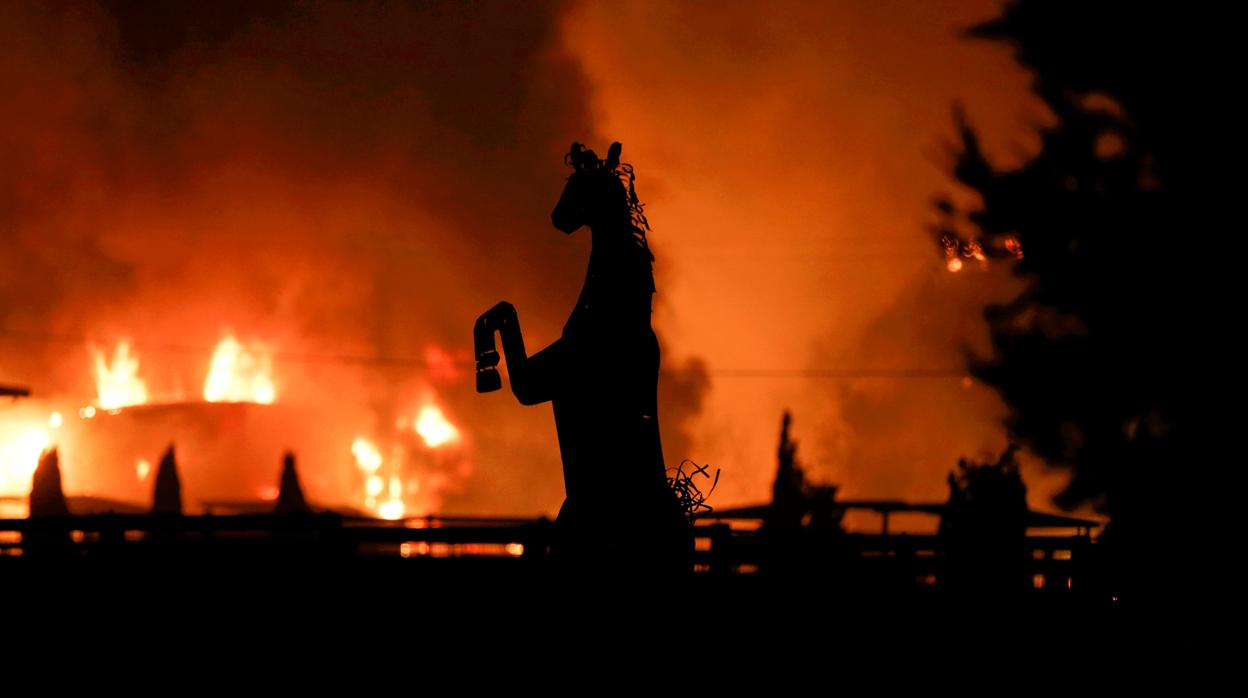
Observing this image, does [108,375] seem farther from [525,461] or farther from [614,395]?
[614,395]

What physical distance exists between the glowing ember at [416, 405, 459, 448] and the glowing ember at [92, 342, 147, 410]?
18.6m

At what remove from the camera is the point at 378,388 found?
67875mm

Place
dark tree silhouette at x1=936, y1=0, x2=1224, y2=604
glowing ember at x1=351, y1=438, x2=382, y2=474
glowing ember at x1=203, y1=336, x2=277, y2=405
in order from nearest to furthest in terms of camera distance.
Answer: dark tree silhouette at x1=936, y1=0, x2=1224, y2=604 < glowing ember at x1=351, y1=438, x2=382, y2=474 < glowing ember at x1=203, y1=336, x2=277, y2=405

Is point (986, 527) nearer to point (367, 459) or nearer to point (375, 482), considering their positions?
point (375, 482)

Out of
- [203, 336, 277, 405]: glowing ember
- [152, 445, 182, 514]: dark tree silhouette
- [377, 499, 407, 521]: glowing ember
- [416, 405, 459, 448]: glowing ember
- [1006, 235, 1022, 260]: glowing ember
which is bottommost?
[152, 445, 182, 514]: dark tree silhouette

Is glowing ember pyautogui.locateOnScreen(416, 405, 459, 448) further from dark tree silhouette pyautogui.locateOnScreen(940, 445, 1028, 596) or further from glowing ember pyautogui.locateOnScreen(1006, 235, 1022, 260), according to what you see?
glowing ember pyautogui.locateOnScreen(1006, 235, 1022, 260)

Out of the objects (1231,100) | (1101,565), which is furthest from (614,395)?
(1231,100)

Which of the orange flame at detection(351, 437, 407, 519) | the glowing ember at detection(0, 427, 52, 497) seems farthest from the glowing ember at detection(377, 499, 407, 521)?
the glowing ember at detection(0, 427, 52, 497)

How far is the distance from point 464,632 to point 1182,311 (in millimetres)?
6461

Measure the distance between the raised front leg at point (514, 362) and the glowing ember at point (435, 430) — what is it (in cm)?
5981

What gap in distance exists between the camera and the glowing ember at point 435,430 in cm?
6525

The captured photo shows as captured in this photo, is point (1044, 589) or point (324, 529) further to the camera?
point (324, 529)

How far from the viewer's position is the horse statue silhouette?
6129 mm

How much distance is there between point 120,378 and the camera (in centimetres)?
7038
